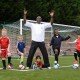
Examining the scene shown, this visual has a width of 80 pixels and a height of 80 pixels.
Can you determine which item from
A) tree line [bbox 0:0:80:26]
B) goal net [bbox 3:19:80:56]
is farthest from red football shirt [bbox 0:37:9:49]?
tree line [bbox 0:0:80:26]

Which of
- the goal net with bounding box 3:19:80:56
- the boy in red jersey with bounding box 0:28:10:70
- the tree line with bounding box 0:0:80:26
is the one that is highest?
the tree line with bounding box 0:0:80:26

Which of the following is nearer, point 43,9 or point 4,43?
point 4,43

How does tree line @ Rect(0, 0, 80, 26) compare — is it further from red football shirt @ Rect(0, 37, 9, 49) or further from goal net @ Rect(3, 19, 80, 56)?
red football shirt @ Rect(0, 37, 9, 49)

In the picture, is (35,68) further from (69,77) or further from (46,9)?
(46,9)

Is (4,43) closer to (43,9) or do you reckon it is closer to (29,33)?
(29,33)

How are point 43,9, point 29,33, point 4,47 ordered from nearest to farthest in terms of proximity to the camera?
point 4,47 < point 29,33 < point 43,9

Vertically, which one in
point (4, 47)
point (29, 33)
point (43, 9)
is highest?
point (43, 9)

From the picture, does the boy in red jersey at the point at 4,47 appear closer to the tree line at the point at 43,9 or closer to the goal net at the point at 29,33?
the goal net at the point at 29,33

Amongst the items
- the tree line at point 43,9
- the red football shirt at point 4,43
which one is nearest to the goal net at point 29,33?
the tree line at point 43,9

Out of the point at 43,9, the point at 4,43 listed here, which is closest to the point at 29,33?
the point at 43,9

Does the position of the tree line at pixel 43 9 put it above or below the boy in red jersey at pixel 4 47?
above

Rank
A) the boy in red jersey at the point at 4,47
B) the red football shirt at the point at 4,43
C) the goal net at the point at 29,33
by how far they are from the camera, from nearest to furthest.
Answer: the boy in red jersey at the point at 4,47 → the red football shirt at the point at 4,43 → the goal net at the point at 29,33

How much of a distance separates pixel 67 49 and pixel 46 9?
13062 millimetres

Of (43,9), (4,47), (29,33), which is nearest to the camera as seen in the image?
(4,47)
